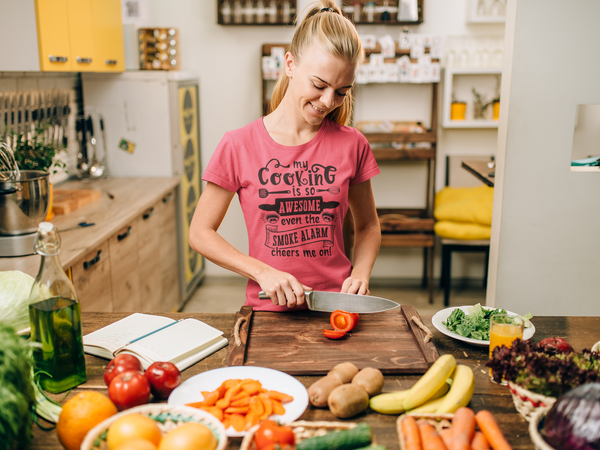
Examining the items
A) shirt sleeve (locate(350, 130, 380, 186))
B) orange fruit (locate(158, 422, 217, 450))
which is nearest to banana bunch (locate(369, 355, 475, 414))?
orange fruit (locate(158, 422, 217, 450))

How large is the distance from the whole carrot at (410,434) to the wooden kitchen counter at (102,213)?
4.78ft

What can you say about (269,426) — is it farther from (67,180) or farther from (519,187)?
(67,180)

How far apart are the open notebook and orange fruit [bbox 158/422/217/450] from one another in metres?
0.37

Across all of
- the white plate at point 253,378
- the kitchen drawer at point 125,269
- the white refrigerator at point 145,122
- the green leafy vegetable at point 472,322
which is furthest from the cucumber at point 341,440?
the white refrigerator at point 145,122

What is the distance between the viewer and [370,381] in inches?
40.4

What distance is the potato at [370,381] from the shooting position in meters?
1.02

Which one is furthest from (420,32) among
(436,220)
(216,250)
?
(216,250)

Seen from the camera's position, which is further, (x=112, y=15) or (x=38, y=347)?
(x=112, y=15)

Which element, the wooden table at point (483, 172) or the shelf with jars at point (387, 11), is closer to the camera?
the wooden table at point (483, 172)

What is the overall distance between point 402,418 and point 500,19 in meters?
3.80

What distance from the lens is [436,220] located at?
13.3 ft

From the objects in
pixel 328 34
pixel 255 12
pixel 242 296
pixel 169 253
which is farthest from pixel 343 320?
pixel 255 12

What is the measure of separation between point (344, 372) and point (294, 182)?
2.21ft

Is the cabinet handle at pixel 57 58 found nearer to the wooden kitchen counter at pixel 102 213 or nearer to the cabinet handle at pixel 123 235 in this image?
the wooden kitchen counter at pixel 102 213
